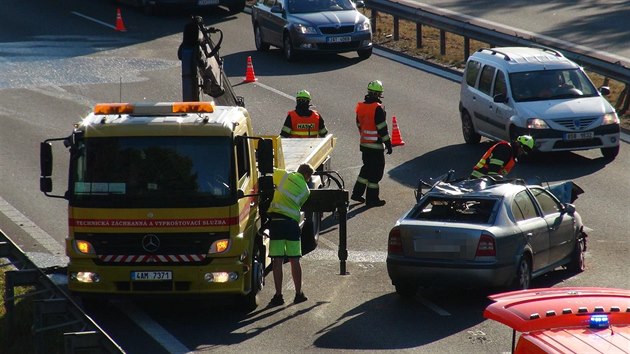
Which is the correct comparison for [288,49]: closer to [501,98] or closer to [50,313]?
[501,98]

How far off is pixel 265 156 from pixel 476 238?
240cm

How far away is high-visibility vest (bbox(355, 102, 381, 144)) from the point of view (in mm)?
19734

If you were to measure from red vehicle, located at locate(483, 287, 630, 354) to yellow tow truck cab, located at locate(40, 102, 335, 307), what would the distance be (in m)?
5.98

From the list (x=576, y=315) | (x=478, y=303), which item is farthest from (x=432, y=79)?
(x=576, y=315)

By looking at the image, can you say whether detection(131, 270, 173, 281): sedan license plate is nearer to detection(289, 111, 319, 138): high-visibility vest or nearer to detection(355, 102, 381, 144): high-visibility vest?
detection(289, 111, 319, 138): high-visibility vest

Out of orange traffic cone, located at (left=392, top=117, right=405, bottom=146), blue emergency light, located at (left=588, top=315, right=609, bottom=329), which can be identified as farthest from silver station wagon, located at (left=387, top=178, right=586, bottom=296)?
orange traffic cone, located at (left=392, top=117, right=405, bottom=146)

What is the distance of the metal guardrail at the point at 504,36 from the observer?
Result: 25.6 metres

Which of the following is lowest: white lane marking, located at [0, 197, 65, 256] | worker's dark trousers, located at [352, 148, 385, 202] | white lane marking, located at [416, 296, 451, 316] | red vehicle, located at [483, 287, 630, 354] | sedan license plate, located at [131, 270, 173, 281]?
white lane marking, located at [0, 197, 65, 256]

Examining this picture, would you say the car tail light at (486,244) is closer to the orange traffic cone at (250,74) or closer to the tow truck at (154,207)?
the tow truck at (154,207)

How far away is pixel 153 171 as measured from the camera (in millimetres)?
13906

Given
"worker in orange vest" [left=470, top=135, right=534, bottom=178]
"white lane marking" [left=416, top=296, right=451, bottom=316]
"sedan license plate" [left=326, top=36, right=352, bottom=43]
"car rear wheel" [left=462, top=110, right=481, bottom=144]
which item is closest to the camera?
"white lane marking" [left=416, top=296, right=451, bottom=316]

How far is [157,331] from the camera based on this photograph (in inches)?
545

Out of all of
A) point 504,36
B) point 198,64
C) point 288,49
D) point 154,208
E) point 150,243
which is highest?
point 198,64

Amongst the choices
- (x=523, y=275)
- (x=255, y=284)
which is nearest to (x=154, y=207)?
(x=255, y=284)
